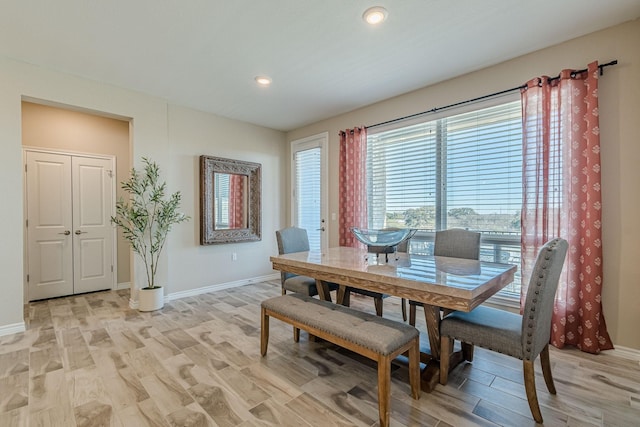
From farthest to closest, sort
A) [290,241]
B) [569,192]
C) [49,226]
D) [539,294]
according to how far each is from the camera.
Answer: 1. [49,226]
2. [290,241]
3. [569,192]
4. [539,294]

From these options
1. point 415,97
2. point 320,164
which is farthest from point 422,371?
point 320,164

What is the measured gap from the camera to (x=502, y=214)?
2.89 meters

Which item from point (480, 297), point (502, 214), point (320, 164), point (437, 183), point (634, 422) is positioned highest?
point (320, 164)

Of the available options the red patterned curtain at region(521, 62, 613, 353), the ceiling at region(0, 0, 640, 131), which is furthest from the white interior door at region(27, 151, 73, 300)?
the red patterned curtain at region(521, 62, 613, 353)

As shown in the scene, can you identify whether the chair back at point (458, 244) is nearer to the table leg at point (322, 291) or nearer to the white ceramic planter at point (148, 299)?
the table leg at point (322, 291)

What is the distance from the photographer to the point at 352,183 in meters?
4.14

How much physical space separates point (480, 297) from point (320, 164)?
346cm

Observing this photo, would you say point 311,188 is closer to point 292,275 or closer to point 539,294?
point 292,275

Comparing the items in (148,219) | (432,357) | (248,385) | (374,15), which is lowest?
(248,385)

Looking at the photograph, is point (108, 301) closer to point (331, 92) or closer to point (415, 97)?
point (331, 92)

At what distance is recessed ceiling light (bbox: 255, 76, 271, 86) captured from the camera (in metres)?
3.22

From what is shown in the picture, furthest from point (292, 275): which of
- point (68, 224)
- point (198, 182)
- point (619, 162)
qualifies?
point (68, 224)

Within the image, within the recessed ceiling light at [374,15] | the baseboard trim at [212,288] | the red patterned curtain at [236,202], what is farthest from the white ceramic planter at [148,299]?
the recessed ceiling light at [374,15]

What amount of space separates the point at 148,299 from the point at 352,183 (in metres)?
3.00
